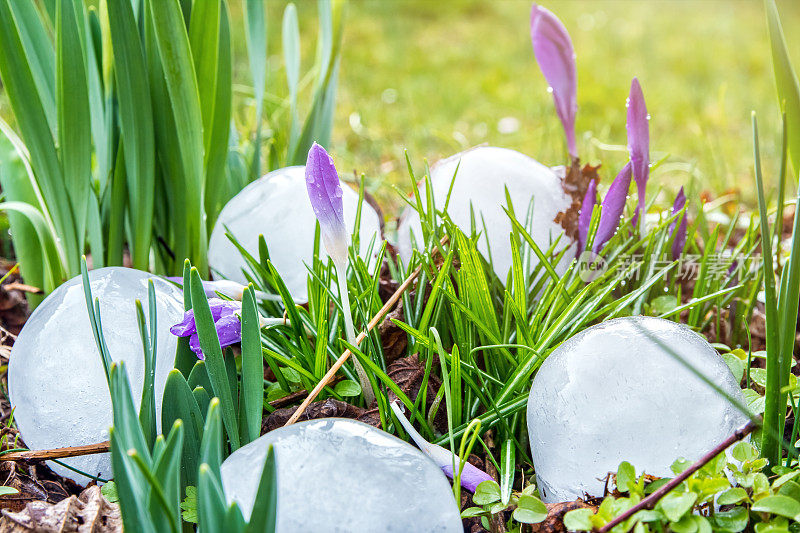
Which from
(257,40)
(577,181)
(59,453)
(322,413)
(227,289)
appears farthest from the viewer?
(257,40)

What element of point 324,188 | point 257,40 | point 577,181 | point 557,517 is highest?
point 257,40

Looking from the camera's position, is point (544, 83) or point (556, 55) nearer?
point (556, 55)

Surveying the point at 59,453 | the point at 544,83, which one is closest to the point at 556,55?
the point at 59,453

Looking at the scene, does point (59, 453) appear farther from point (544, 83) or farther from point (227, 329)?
point (544, 83)

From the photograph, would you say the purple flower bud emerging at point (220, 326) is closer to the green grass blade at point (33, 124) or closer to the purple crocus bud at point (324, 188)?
the purple crocus bud at point (324, 188)

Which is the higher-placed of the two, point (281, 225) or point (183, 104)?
point (183, 104)

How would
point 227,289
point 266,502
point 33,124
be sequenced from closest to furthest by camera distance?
point 266,502, point 227,289, point 33,124

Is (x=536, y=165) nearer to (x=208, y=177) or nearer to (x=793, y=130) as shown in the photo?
(x=793, y=130)

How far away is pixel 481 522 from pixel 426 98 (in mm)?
3875

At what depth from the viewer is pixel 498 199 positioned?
1.53 m

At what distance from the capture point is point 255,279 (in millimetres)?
1540

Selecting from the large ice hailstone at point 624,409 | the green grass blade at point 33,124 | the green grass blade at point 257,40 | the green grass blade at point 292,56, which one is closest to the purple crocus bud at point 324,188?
the large ice hailstone at point 624,409

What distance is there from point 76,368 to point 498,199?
0.87m

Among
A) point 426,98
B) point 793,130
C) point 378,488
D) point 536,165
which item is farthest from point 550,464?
point 426,98
